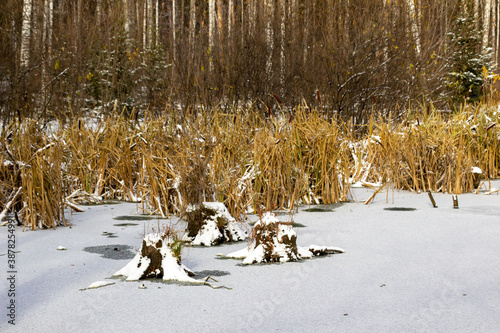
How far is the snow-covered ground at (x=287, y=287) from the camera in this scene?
179 centimetres

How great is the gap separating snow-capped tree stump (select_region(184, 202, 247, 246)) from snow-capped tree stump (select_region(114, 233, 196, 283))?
0.67m

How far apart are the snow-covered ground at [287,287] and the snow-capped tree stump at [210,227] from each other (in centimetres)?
9

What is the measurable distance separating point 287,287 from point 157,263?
56 cm

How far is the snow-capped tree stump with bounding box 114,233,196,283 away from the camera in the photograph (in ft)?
7.47

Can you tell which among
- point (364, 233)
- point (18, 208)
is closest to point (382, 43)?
point (364, 233)

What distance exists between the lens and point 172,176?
13.0ft

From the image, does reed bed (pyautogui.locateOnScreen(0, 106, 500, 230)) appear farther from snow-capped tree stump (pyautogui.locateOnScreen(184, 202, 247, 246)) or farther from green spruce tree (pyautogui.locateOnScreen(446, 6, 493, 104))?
green spruce tree (pyautogui.locateOnScreen(446, 6, 493, 104))

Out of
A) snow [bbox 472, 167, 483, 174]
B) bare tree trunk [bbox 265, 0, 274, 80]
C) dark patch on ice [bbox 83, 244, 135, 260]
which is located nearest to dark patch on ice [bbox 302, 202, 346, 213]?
snow [bbox 472, 167, 483, 174]

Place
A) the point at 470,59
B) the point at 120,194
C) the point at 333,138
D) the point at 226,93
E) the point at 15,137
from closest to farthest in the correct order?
the point at 15,137 < the point at 333,138 < the point at 120,194 < the point at 226,93 < the point at 470,59

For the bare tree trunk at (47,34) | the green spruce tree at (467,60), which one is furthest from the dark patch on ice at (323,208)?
the green spruce tree at (467,60)

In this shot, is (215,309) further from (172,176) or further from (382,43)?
(382,43)

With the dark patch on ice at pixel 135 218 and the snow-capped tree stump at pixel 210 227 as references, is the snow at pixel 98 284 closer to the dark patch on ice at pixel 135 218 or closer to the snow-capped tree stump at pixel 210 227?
the snow-capped tree stump at pixel 210 227

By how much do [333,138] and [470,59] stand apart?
11.0 meters

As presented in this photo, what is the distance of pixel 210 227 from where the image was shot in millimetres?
3062
